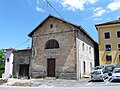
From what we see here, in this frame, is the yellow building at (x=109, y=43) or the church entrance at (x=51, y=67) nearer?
the church entrance at (x=51, y=67)

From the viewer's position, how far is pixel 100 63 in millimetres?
35562

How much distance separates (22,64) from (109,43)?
57.0 ft

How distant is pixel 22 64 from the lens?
29.9 metres

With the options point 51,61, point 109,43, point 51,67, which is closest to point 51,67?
point 51,67

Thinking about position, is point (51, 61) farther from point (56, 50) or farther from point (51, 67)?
point (56, 50)

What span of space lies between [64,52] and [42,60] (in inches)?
156

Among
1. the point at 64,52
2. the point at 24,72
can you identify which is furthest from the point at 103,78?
the point at 24,72

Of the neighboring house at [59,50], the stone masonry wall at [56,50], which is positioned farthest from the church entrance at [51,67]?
the stone masonry wall at [56,50]

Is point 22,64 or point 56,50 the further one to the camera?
point 22,64

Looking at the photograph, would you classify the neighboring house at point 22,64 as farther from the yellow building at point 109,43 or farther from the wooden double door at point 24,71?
the yellow building at point 109,43

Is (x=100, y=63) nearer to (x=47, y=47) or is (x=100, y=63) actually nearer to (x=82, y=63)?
(x=82, y=63)

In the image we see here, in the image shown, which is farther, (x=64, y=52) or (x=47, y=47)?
(x=47, y=47)

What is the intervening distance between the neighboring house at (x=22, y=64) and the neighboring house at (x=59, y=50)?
1126 mm

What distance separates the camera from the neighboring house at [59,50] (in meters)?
25.5
